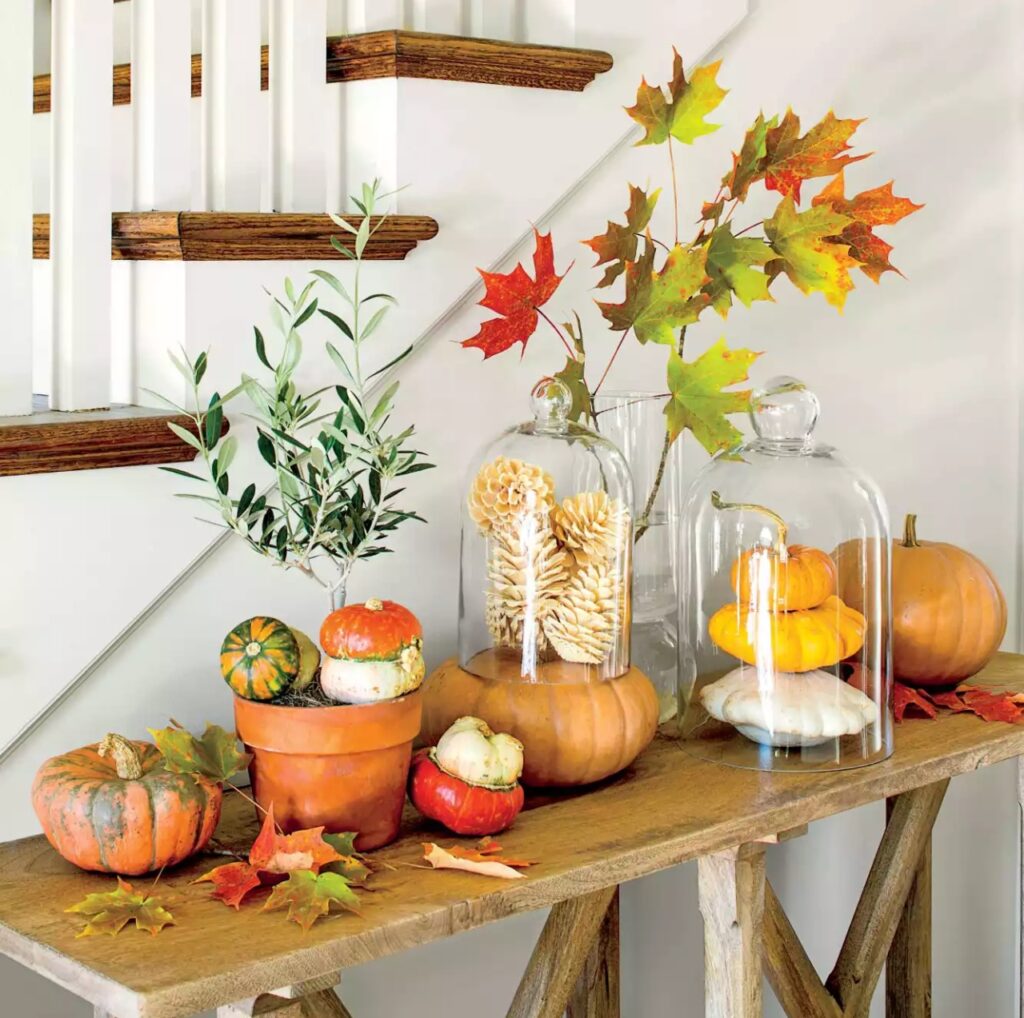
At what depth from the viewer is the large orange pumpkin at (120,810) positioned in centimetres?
98

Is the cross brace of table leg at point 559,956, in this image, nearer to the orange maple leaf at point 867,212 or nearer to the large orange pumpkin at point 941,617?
the large orange pumpkin at point 941,617

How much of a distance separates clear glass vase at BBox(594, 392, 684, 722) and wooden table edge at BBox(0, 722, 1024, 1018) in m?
0.14

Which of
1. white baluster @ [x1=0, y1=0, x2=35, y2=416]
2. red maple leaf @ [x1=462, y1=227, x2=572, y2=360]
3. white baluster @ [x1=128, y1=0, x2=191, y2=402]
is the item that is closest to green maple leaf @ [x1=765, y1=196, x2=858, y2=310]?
red maple leaf @ [x1=462, y1=227, x2=572, y2=360]

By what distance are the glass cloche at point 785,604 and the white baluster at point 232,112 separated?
1.65 feet

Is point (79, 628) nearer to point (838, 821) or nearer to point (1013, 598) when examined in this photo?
point (838, 821)

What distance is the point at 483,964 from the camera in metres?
1.68

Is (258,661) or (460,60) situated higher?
(460,60)

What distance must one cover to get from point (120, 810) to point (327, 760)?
5.8 inches

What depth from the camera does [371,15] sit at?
133cm

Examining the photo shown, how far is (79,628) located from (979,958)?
1.50 m

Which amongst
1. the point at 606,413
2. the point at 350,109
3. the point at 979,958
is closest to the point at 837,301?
the point at 606,413

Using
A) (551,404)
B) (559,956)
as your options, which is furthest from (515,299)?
(559,956)

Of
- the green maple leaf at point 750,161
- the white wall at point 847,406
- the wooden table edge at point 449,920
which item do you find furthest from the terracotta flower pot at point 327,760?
the green maple leaf at point 750,161

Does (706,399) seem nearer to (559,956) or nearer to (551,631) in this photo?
(551,631)
